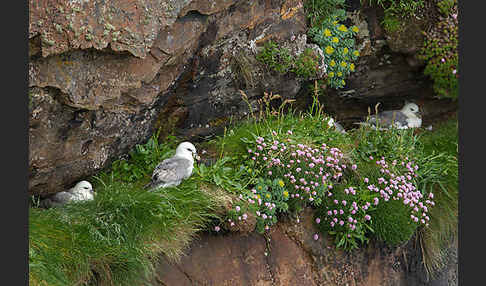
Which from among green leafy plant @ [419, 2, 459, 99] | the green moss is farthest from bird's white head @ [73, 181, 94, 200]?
green leafy plant @ [419, 2, 459, 99]

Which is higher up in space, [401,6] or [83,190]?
[401,6]

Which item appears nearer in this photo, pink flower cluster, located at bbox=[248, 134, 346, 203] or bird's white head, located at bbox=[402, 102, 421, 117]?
pink flower cluster, located at bbox=[248, 134, 346, 203]

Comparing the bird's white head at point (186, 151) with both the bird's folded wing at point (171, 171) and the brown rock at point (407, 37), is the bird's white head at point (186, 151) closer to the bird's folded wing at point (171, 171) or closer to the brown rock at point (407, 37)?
the bird's folded wing at point (171, 171)

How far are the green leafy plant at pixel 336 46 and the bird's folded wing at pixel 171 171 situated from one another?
2.78 m

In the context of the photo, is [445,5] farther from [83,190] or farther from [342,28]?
[83,190]

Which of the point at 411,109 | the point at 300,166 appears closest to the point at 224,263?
the point at 300,166

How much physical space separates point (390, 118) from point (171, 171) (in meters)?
3.65

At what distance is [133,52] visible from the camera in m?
5.36

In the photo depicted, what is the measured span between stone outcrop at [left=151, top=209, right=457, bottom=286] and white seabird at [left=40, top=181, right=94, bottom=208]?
1164 mm

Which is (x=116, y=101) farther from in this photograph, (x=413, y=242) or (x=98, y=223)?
(x=413, y=242)

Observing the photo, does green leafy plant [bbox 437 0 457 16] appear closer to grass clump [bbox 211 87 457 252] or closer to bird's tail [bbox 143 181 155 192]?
grass clump [bbox 211 87 457 252]

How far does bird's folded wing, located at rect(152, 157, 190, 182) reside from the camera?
223 inches

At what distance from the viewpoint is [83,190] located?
231 inches

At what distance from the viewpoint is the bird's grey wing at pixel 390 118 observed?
306 inches
